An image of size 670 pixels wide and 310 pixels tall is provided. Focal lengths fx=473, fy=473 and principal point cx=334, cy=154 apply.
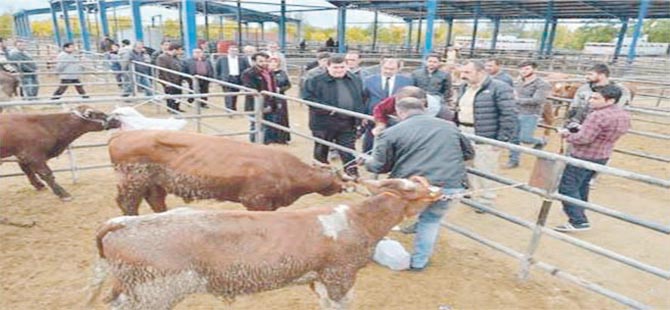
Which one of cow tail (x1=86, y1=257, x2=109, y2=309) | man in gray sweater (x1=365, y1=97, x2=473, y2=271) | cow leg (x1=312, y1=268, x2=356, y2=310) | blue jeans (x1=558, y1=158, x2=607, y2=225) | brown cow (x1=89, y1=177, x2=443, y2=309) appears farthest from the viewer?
blue jeans (x1=558, y1=158, x2=607, y2=225)

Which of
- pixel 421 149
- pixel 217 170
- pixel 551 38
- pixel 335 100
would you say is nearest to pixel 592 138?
pixel 421 149

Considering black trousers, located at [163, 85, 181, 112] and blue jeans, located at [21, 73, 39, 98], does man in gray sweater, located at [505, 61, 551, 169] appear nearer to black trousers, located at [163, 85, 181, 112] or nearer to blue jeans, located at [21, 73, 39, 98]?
black trousers, located at [163, 85, 181, 112]

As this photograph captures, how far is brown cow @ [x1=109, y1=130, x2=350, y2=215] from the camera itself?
3.42m

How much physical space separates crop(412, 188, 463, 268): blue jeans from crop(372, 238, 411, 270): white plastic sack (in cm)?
7

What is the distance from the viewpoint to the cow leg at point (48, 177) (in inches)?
178

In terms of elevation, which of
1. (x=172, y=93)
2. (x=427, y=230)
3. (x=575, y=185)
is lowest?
(x=172, y=93)

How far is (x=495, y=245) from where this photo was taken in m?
3.65

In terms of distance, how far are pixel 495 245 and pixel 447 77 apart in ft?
9.01

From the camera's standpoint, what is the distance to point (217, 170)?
341 cm

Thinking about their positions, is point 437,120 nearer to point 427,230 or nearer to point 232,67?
point 427,230

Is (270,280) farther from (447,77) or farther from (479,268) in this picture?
(447,77)

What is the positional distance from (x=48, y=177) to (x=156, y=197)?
155 centimetres

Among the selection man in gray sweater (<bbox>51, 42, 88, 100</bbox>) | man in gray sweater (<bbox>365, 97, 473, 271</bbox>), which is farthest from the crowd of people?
man in gray sweater (<bbox>51, 42, 88, 100</bbox>)

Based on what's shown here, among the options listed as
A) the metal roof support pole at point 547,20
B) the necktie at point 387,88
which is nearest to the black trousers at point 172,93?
the necktie at point 387,88
